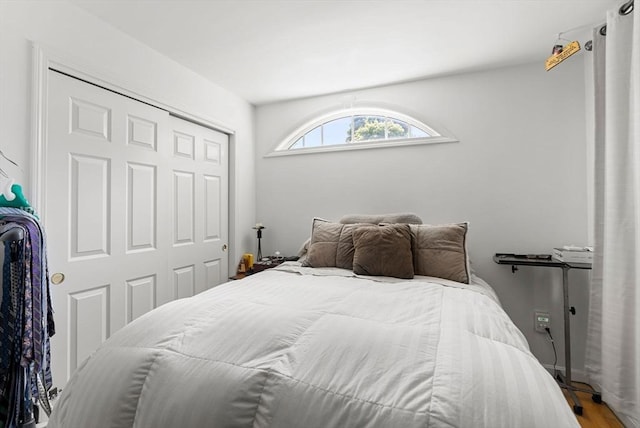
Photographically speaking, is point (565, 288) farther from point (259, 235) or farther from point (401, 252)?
point (259, 235)

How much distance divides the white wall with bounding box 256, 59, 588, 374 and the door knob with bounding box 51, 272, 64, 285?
214 centimetres

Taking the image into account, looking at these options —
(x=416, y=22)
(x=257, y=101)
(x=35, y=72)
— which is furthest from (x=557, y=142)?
(x=35, y=72)

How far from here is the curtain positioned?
167cm

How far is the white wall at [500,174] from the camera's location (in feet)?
8.07

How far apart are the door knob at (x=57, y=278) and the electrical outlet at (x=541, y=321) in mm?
3349

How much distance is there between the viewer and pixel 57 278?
1.77 metres

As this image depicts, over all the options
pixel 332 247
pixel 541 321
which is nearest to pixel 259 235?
pixel 332 247

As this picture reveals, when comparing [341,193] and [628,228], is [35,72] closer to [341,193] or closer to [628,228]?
[341,193]

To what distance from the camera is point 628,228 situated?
1.76 m

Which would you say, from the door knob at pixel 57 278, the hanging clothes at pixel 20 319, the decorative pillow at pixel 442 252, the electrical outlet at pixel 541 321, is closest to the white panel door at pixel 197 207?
the door knob at pixel 57 278

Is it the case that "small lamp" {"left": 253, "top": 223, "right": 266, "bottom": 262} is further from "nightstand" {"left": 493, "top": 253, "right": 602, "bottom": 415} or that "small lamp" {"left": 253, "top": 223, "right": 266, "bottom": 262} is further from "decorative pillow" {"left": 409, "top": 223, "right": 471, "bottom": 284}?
"nightstand" {"left": 493, "top": 253, "right": 602, "bottom": 415}

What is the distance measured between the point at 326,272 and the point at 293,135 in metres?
1.79

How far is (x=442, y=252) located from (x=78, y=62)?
261 cm

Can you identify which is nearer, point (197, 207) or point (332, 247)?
point (332, 247)
